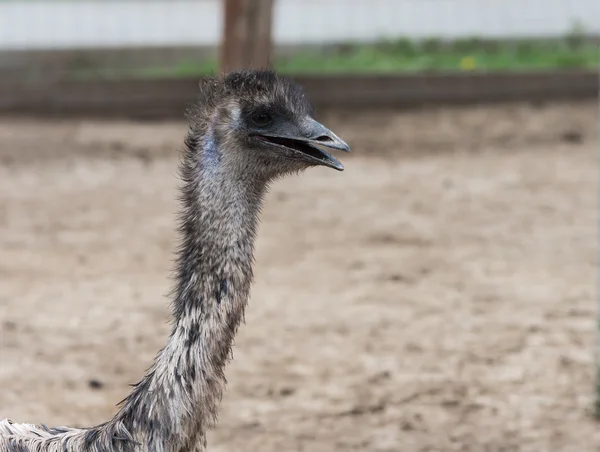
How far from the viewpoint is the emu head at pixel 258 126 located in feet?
9.52

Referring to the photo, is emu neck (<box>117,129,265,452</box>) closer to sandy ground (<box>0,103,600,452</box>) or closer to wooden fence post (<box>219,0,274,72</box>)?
sandy ground (<box>0,103,600,452</box>)

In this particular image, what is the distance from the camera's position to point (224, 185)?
2.86 meters

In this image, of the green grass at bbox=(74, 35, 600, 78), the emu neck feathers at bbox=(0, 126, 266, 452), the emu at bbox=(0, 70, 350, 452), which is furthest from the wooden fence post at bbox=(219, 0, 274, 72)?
the emu neck feathers at bbox=(0, 126, 266, 452)

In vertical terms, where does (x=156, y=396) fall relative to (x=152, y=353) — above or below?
above

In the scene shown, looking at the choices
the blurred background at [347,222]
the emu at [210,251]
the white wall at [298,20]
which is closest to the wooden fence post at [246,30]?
the blurred background at [347,222]

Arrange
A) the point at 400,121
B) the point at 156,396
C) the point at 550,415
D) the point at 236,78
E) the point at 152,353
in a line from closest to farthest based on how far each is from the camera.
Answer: the point at 156,396 < the point at 236,78 < the point at 550,415 < the point at 152,353 < the point at 400,121

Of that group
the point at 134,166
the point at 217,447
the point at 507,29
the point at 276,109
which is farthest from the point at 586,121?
the point at 276,109

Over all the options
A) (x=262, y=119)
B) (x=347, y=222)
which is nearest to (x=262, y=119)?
(x=262, y=119)

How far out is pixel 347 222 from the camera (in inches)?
306

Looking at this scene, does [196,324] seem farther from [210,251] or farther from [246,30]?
[246,30]

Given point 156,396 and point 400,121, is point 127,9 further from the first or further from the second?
point 156,396

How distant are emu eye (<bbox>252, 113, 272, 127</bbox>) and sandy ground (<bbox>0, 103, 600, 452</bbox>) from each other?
5.68 ft

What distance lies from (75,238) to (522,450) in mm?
3670

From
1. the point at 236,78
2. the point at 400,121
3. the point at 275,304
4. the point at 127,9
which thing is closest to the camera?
the point at 236,78
